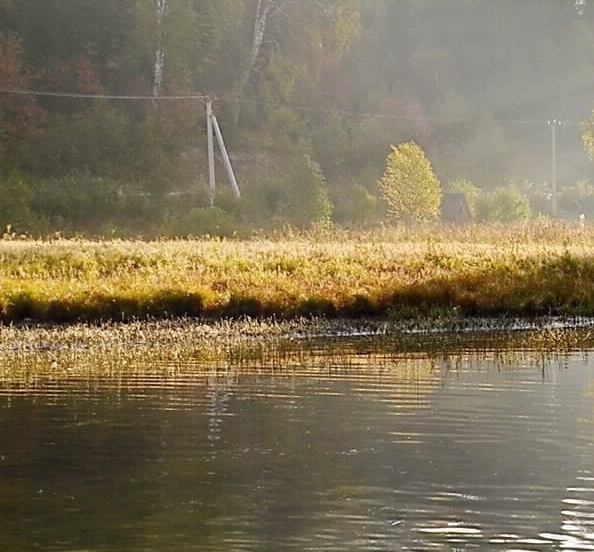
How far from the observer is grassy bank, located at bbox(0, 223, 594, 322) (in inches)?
1013

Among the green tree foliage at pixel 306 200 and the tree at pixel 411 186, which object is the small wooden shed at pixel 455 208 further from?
the green tree foliage at pixel 306 200

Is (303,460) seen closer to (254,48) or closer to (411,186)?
(411,186)

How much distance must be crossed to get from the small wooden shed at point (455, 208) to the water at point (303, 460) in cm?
5555

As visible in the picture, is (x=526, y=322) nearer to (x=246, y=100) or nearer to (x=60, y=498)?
(x=60, y=498)

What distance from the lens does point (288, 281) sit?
27578 millimetres

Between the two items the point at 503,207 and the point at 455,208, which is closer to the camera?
the point at 455,208

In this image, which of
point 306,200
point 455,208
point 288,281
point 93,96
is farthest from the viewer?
point 455,208

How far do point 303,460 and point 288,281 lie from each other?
1434 cm

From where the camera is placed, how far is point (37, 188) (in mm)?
58156

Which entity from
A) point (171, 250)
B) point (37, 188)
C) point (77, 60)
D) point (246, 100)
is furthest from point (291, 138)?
point (171, 250)

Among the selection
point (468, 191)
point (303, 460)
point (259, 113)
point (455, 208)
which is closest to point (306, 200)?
point (259, 113)

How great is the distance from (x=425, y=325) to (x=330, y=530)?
1483 cm

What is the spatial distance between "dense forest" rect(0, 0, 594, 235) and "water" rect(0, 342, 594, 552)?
35.2 metres

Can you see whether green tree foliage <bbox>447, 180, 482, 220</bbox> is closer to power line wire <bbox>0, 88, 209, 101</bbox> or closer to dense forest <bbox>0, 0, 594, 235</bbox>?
dense forest <bbox>0, 0, 594, 235</bbox>
